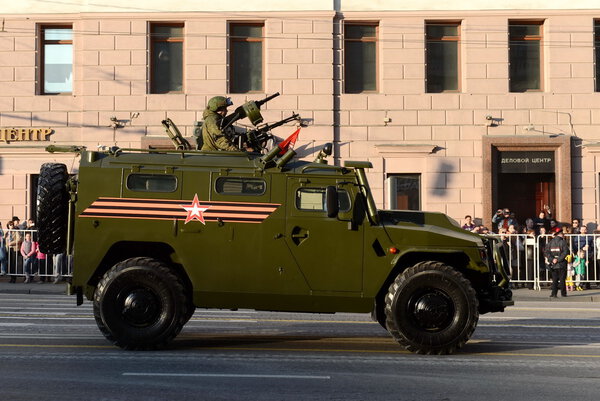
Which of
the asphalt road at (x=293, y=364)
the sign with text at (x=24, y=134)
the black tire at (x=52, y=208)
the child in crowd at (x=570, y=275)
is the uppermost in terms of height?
the sign with text at (x=24, y=134)

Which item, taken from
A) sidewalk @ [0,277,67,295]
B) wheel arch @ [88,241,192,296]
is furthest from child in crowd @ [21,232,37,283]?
wheel arch @ [88,241,192,296]

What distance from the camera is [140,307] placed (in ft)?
37.3

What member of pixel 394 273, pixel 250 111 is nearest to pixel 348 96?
pixel 250 111

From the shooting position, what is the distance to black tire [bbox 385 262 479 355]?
1127 centimetres

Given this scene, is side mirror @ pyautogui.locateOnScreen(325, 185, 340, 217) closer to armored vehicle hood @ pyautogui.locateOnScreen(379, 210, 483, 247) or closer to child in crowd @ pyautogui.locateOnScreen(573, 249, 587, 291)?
armored vehicle hood @ pyautogui.locateOnScreen(379, 210, 483, 247)

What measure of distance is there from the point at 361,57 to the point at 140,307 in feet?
65.4

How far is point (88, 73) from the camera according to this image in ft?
97.6

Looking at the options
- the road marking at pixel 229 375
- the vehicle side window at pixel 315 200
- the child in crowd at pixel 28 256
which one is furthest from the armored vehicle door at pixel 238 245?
the child in crowd at pixel 28 256

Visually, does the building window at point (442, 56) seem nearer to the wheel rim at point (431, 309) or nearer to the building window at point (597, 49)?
the building window at point (597, 49)

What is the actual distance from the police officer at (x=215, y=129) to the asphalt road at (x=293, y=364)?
8.41 feet

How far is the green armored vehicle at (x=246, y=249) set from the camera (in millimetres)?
11359

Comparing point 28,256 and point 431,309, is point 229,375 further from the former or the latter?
point 28,256

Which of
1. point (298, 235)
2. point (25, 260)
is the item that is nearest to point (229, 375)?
point (298, 235)

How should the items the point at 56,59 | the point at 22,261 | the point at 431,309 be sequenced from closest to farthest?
the point at 431,309 < the point at 22,261 < the point at 56,59
